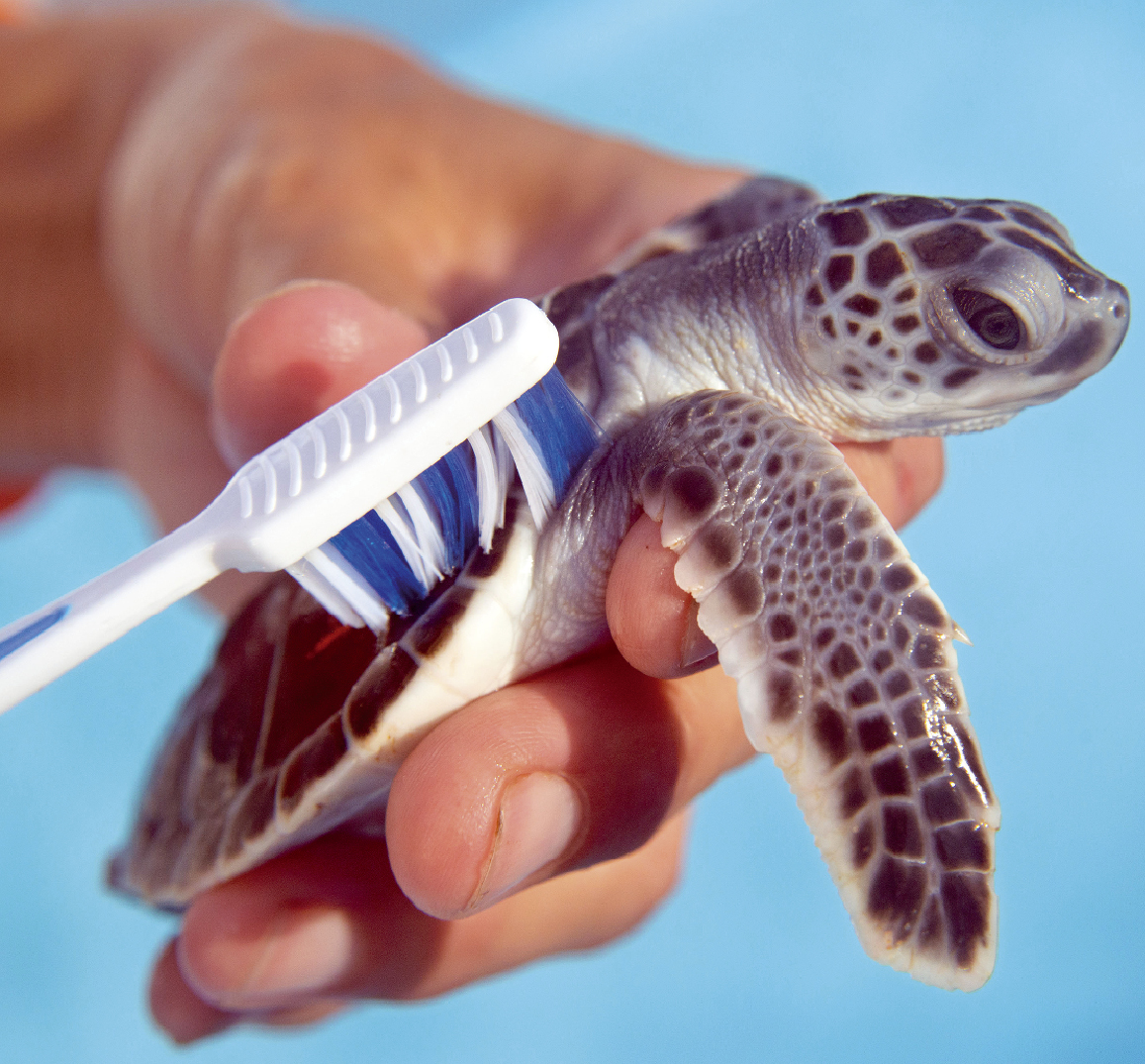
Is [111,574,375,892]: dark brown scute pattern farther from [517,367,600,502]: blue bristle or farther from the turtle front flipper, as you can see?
the turtle front flipper

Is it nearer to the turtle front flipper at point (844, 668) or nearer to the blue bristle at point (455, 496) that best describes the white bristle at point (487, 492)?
the blue bristle at point (455, 496)

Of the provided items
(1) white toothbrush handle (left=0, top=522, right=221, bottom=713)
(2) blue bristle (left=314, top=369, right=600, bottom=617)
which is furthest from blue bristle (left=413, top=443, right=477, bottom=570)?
(1) white toothbrush handle (left=0, top=522, right=221, bottom=713)

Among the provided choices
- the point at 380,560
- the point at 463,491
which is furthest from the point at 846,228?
the point at 380,560

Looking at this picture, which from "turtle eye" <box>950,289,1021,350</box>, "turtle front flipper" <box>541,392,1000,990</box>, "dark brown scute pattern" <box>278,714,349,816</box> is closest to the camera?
"turtle front flipper" <box>541,392,1000,990</box>

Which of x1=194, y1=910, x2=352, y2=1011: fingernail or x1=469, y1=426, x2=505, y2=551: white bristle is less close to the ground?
x1=469, y1=426, x2=505, y2=551: white bristle

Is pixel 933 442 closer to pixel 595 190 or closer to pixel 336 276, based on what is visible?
pixel 595 190

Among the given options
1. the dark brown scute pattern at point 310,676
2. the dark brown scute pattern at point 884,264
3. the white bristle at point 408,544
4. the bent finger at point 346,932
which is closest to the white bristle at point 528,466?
the white bristle at point 408,544

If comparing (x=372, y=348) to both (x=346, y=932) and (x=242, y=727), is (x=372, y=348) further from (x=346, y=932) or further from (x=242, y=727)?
(x=346, y=932)
